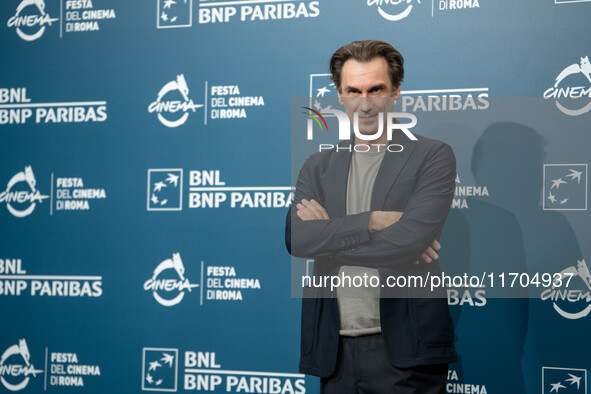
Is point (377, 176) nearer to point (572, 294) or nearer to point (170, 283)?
point (572, 294)

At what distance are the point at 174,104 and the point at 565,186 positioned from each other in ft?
6.07

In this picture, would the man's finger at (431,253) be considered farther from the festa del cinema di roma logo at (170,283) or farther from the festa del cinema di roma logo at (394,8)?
the festa del cinema di roma logo at (170,283)

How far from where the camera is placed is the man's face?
2.40 m

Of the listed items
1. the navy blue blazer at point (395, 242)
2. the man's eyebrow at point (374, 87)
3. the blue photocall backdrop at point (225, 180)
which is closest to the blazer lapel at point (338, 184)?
the navy blue blazer at point (395, 242)

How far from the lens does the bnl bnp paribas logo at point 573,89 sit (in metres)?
2.94

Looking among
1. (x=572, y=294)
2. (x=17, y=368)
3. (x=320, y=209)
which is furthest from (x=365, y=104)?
(x=17, y=368)

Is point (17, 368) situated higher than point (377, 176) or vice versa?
point (377, 176)

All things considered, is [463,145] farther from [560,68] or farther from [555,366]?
[555,366]

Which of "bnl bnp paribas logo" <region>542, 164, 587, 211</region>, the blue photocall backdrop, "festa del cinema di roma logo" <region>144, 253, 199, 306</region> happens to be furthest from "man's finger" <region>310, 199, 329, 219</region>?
"festa del cinema di roma logo" <region>144, 253, 199, 306</region>

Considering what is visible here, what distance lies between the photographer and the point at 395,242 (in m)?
2.26

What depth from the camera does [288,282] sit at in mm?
3252

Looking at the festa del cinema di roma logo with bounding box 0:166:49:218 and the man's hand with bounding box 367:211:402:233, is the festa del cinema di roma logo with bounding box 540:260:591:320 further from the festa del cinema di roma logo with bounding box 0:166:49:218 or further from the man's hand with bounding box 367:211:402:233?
the festa del cinema di roma logo with bounding box 0:166:49:218

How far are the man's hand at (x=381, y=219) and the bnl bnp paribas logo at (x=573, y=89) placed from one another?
109 cm

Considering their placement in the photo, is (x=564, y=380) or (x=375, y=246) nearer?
(x=375, y=246)
